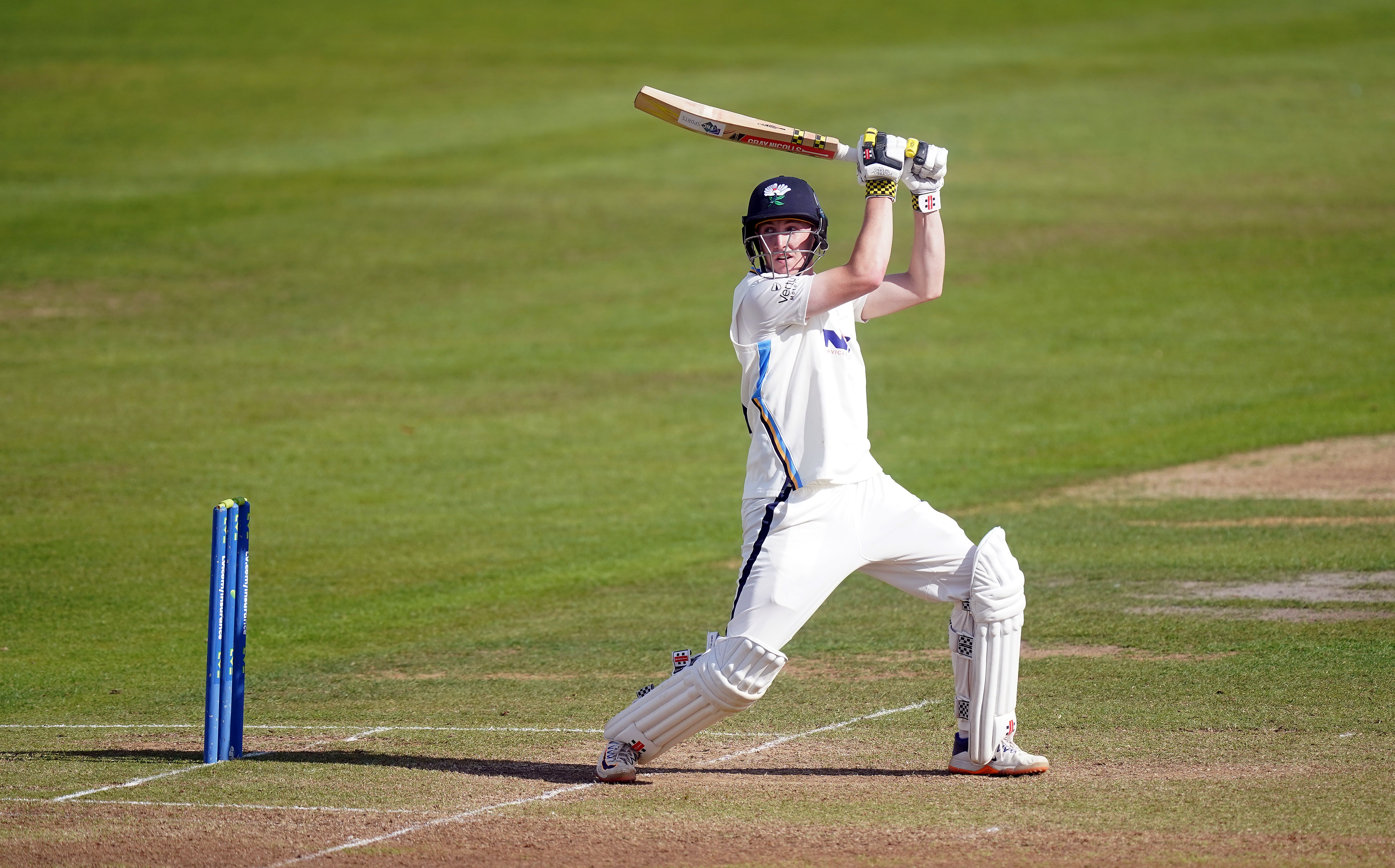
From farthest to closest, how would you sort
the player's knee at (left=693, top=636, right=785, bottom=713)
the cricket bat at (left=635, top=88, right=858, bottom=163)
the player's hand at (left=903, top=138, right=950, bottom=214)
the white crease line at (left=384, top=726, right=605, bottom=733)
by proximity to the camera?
the white crease line at (left=384, top=726, right=605, bottom=733) → the cricket bat at (left=635, top=88, right=858, bottom=163) → the player's hand at (left=903, top=138, right=950, bottom=214) → the player's knee at (left=693, top=636, right=785, bottom=713)

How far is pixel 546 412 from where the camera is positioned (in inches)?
724

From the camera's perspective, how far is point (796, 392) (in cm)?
638

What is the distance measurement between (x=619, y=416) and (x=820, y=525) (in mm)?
12052

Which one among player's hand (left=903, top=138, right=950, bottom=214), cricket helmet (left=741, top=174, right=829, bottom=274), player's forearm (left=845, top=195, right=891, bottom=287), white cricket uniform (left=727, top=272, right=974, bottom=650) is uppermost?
player's hand (left=903, top=138, right=950, bottom=214)

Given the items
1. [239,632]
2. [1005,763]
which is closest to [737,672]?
[1005,763]

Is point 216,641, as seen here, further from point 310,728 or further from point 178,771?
point 310,728

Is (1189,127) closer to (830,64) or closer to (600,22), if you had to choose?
(830,64)

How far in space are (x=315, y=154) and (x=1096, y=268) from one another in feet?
50.7

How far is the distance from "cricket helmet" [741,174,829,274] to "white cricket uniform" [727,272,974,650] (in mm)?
223

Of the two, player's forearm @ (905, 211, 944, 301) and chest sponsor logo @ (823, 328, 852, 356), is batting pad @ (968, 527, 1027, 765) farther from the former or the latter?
player's forearm @ (905, 211, 944, 301)

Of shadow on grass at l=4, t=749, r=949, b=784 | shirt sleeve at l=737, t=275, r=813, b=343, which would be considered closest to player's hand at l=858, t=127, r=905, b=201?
shirt sleeve at l=737, t=275, r=813, b=343

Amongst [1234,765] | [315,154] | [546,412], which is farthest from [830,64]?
[1234,765]

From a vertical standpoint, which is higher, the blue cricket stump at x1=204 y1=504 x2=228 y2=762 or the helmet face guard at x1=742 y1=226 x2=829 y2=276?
the helmet face guard at x1=742 y1=226 x2=829 y2=276

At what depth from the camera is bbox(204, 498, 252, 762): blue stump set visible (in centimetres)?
693
